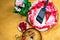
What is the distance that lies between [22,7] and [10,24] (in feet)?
0.53

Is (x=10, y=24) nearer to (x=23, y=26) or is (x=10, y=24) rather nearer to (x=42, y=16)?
(x=23, y=26)

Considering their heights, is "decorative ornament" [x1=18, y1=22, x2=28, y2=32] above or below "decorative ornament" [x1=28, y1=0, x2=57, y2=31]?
below

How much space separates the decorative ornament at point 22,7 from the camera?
4.83 ft

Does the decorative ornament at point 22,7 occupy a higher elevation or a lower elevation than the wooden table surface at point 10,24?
higher

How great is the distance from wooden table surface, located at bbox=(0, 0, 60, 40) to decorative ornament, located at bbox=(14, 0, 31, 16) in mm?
36

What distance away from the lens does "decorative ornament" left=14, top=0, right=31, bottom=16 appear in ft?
4.83

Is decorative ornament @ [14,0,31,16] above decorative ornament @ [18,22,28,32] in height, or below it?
above

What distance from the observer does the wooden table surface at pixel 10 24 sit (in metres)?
1.38

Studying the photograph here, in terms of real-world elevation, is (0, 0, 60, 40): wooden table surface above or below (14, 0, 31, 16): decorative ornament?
below

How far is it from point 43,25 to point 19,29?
0.59ft

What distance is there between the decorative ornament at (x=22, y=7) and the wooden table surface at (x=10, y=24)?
0.04 meters

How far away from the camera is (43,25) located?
1.41 meters

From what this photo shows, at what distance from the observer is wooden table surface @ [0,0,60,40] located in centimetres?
138

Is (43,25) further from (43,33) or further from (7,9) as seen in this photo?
(7,9)
